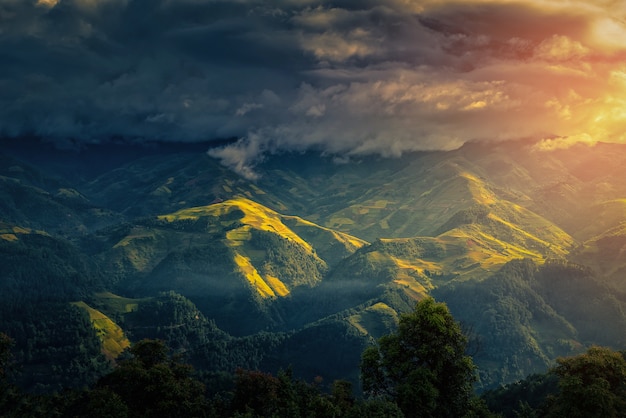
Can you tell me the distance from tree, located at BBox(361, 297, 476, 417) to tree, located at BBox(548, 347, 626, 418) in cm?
1321

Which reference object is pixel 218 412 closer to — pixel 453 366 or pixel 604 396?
pixel 453 366

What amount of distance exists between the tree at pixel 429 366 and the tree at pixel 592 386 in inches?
520

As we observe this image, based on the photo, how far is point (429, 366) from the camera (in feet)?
283

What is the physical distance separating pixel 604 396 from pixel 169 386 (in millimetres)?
63936

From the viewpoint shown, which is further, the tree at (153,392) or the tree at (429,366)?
the tree at (153,392)

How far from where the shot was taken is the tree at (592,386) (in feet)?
252

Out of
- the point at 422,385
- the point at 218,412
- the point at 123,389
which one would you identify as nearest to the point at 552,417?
the point at 422,385

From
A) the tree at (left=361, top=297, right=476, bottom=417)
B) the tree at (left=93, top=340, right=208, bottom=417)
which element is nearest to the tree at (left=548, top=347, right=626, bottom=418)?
the tree at (left=361, top=297, right=476, bottom=417)

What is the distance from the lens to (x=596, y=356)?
8425 centimetres

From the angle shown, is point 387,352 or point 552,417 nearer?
point 552,417

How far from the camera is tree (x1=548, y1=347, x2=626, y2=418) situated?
76.9 m

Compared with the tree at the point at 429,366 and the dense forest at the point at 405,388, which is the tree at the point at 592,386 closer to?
the dense forest at the point at 405,388

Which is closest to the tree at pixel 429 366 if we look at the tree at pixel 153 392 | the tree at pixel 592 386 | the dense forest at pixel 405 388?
the dense forest at pixel 405 388

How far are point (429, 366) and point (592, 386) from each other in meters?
22.4
